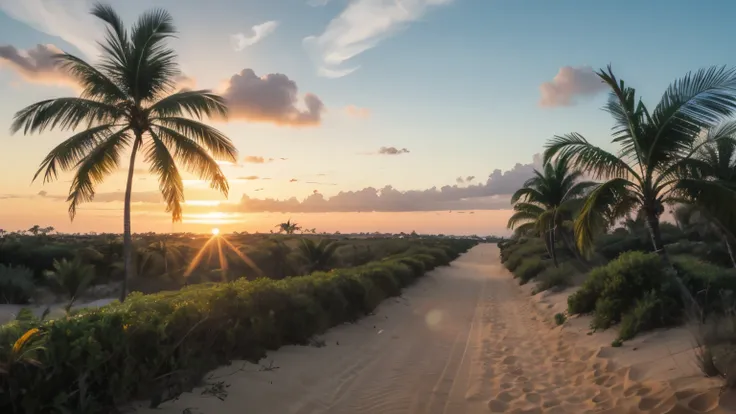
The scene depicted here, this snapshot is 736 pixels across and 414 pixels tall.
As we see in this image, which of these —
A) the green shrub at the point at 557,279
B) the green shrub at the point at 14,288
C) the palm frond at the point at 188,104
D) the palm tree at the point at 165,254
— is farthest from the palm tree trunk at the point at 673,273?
the green shrub at the point at 14,288

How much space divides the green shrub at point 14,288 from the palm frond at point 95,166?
7.66 m

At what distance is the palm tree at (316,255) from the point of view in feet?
84.5

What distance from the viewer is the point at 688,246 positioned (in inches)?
1176

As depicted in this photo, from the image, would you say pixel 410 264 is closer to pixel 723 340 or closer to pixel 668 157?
pixel 668 157

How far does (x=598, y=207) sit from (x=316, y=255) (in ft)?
53.2

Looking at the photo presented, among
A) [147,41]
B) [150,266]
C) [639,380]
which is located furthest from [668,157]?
[150,266]

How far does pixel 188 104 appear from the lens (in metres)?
14.2

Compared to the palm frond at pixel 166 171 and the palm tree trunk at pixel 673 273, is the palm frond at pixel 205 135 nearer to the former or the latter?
the palm frond at pixel 166 171

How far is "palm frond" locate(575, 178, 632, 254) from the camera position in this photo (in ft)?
38.5

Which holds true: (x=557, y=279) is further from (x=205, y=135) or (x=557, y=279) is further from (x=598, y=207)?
(x=205, y=135)

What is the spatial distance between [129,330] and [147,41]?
1177 cm

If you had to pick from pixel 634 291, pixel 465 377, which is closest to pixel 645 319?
pixel 634 291

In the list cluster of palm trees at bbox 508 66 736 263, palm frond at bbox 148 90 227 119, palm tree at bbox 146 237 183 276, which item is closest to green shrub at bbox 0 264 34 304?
palm tree at bbox 146 237 183 276

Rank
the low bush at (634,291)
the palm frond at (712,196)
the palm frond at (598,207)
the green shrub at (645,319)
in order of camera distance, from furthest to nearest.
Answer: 1. the palm frond at (598,207)
2. the palm frond at (712,196)
3. the low bush at (634,291)
4. the green shrub at (645,319)
